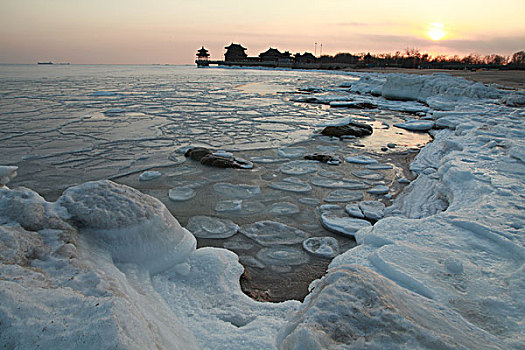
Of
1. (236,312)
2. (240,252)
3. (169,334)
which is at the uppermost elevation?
(169,334)

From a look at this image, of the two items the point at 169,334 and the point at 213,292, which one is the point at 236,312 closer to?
the point at 213,292

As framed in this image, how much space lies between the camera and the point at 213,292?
1.85 metres

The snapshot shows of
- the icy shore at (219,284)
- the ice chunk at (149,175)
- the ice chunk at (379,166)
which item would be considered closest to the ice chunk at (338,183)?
the ice chunk at (379,166)

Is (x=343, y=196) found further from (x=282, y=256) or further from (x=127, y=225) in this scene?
(x=127, y=225)

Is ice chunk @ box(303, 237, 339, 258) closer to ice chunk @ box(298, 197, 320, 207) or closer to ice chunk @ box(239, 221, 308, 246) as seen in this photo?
ice chunk @ box(239, 221, 308, 246)

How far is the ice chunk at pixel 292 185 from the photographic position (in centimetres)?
390

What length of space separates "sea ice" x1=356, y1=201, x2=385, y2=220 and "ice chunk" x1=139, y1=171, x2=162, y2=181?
2700 mm

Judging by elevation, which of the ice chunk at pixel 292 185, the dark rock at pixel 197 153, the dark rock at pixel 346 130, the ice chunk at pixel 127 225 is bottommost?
the ice chunk at pixel 292 185

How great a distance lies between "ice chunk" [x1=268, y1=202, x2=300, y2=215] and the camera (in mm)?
3300

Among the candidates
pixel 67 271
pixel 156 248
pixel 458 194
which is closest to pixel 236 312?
pixel 156 248

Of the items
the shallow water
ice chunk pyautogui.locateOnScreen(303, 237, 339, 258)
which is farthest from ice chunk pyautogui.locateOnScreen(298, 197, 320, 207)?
ice chunk pyautogui.locateOnScreen(303, 237, 339, 258)

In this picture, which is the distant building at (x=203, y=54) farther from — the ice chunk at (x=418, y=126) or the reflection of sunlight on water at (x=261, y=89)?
the ice chunk at (x=418, y=126)

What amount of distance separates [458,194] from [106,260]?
3.13 metres

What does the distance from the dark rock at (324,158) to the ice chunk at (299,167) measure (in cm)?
15
